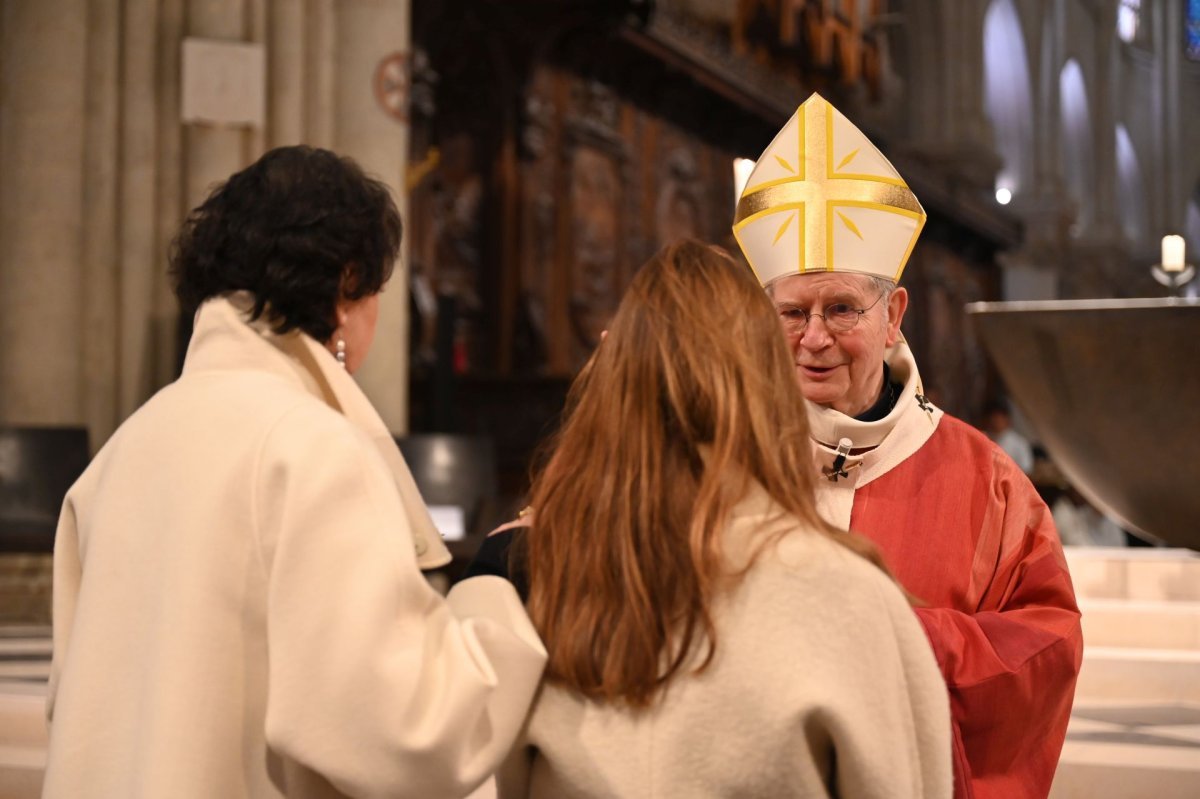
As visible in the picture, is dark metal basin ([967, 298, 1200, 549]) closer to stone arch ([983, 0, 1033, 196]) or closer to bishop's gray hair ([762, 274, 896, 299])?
bishop's gray hair ([762, 274, 896, 299])

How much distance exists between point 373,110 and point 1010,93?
16.9 metres

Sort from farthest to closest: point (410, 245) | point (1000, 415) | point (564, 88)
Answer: point (1000, 415), point (564, 88), point (410, 245)

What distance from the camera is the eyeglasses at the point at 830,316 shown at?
8.32 feet

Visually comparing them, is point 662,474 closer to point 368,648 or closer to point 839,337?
point 368,648

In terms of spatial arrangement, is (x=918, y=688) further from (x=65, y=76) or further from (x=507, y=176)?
(x=507, y=176)

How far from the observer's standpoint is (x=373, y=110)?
681 centimetres

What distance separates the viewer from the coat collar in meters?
1.88

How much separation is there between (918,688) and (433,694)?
0.55 meters

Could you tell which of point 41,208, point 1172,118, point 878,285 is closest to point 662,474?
point 878,285

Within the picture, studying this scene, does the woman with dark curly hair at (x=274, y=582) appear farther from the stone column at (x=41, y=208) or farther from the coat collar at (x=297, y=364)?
the stone column at (x=41, y=208)

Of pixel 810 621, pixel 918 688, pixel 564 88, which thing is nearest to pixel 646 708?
pixel 810 621

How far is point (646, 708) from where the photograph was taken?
1623mm

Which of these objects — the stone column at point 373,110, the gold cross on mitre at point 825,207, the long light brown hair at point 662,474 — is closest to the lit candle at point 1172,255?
the gold cross on mitre at point 825,207

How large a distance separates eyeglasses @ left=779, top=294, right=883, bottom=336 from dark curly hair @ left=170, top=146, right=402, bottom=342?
2.84ft
